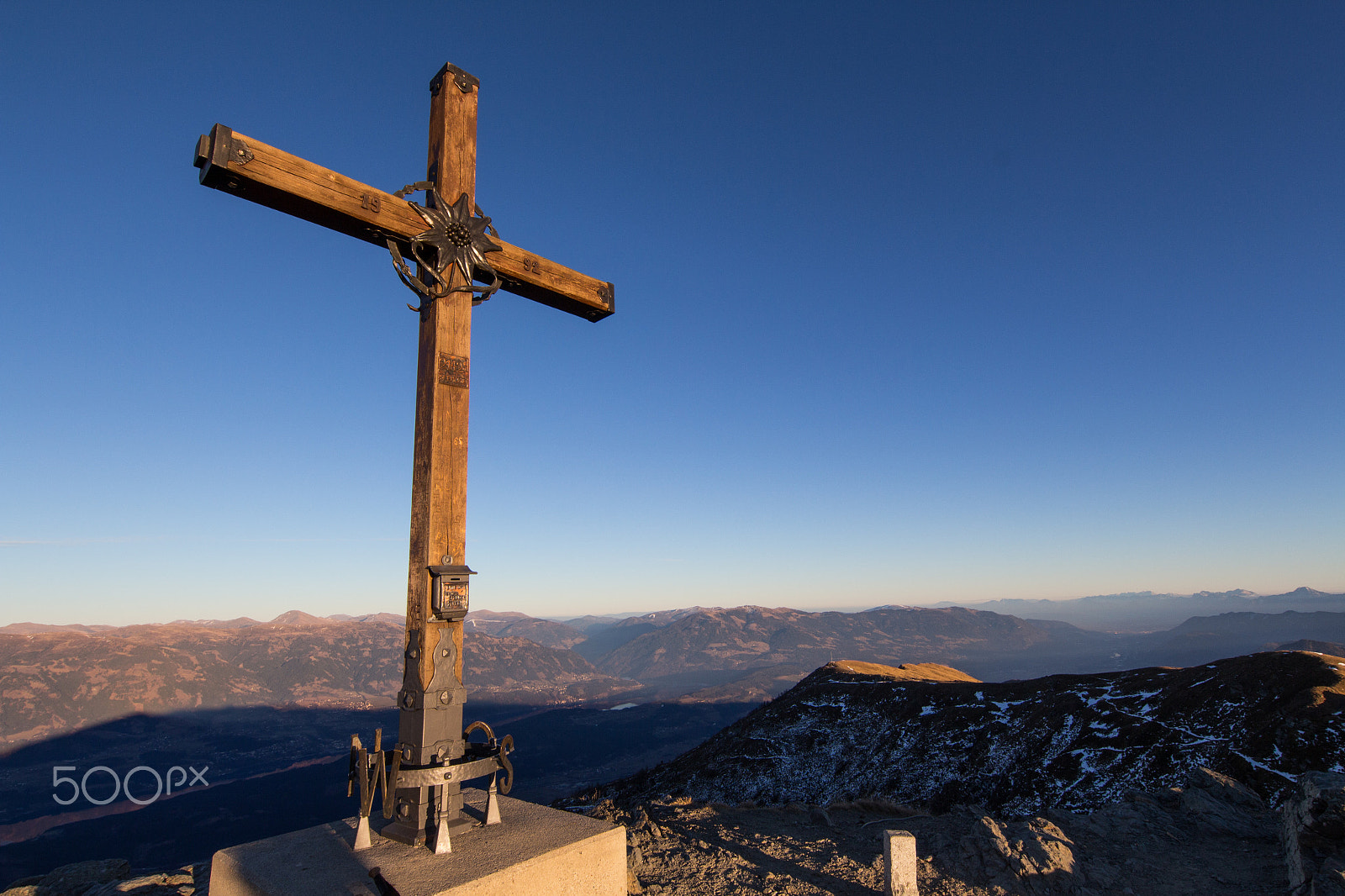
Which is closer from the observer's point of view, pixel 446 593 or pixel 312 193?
pixel 446 593

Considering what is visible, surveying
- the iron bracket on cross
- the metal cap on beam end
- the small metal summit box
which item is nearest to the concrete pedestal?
the iron bracket on cross

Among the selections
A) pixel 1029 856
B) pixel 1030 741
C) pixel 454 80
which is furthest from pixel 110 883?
pixel 1030 741

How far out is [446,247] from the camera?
5.56m

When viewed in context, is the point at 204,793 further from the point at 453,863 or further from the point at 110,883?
the point at 453,863

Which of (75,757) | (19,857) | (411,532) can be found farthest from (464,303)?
(75,757)

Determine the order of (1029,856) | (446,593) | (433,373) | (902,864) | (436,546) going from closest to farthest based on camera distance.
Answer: (446,593) → (436,546) → (433,373) → (902,864) → (1029,856)

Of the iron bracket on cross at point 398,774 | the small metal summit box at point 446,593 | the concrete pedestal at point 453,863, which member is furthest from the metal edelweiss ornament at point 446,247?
the concrete pedestal at point 453,863

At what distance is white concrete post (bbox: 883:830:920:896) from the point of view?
28.2 feet

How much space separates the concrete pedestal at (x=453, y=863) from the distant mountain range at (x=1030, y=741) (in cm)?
A: 1548

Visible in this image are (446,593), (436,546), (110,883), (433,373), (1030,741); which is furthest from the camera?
(1030,741)

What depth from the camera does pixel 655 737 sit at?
19812 centimetres

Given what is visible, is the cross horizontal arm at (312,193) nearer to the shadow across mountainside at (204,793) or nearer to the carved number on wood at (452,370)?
the carved number on wood at (452,370)

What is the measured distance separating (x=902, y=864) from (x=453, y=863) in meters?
6.64
